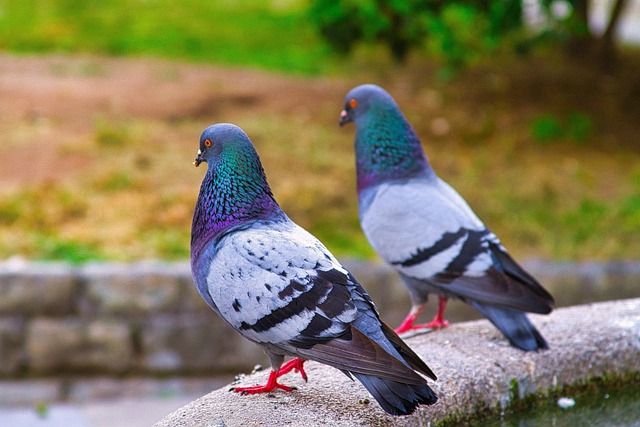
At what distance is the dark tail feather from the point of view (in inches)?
103

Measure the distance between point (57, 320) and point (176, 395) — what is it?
2.73ft

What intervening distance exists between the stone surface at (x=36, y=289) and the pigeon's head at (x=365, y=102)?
7.19ft

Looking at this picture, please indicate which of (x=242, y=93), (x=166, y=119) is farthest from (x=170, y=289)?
(x=242, y=93)

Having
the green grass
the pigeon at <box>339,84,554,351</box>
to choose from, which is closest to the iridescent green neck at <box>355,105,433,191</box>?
the pigeon at <box>339,84,554,351</box>

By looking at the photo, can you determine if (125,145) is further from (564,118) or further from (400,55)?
(564,118)

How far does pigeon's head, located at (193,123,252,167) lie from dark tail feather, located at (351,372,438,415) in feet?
2.94

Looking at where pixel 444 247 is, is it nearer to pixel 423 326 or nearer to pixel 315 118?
pixel 423 326

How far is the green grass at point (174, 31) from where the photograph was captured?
10.1 meters

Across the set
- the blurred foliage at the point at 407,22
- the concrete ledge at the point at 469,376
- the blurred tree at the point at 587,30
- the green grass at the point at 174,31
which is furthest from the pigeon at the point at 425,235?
the green grass at the point at 174,31

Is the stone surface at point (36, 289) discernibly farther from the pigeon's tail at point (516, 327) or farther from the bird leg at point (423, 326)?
the pigeon's tail at point (516, 327)

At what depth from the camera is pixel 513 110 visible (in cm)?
867

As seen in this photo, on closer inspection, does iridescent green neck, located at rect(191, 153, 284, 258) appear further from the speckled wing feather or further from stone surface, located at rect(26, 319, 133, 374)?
stone surface, located at rect(26, 319, 133, 374)

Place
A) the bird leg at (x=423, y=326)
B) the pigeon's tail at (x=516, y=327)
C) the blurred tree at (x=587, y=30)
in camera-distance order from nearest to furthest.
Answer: the pigeon's tail at (x=516, y=327), the bird leg at (x=423, y=326), the blurred tree at (x=587, y=30)

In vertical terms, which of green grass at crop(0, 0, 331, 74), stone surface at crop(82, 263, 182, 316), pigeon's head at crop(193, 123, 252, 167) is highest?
green grass at crop(0, 0, 331, 74)
